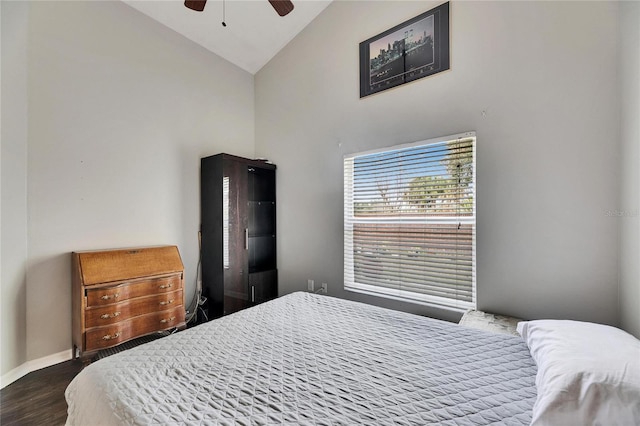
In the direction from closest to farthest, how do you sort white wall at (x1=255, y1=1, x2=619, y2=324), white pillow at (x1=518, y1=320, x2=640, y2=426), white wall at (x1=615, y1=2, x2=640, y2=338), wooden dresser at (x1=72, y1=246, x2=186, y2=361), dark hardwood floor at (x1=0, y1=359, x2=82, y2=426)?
white pillow at (x1=518, y1=320, x2=640, y2=426) → white wall at (x1=615, y1=2, x2=640, y2=338) → dark hardwood floor at (x1=0, y1=359, x2=82, y2=426) → white wall at (x1=255, y1=1, x2=619, y2=324) → wooden dresser at (x1=72, y1=246, x2=186, y2=361)

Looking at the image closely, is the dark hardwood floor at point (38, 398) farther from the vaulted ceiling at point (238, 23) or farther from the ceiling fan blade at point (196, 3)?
the vaulted ceiling at point (238, 23)

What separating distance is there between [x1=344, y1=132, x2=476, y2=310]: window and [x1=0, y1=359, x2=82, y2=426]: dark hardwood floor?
251 centimetres

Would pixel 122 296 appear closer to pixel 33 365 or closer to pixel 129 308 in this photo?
pixel 129 308

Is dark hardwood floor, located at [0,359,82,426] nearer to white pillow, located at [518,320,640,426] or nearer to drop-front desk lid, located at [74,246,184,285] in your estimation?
drop-front desk lid, located at [74,246,184,285]

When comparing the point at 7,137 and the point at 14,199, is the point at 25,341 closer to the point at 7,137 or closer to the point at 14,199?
the point at 14,199

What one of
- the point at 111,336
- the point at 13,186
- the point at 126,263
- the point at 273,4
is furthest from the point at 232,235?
the point at 273,4

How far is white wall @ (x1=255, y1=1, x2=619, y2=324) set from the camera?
181 centimetres

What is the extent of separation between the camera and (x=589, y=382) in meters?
0.82

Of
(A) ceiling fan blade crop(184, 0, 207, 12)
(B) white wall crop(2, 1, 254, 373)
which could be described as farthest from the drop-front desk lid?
(A) ceiling fan blade crop(184, 0, 207, 12)

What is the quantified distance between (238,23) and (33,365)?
390cm

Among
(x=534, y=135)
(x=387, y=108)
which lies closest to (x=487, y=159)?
(x=534, y=135)

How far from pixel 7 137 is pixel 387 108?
3.21 metres

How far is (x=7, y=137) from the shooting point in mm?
2041

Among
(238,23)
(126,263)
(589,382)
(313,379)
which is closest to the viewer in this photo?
(589,382)
